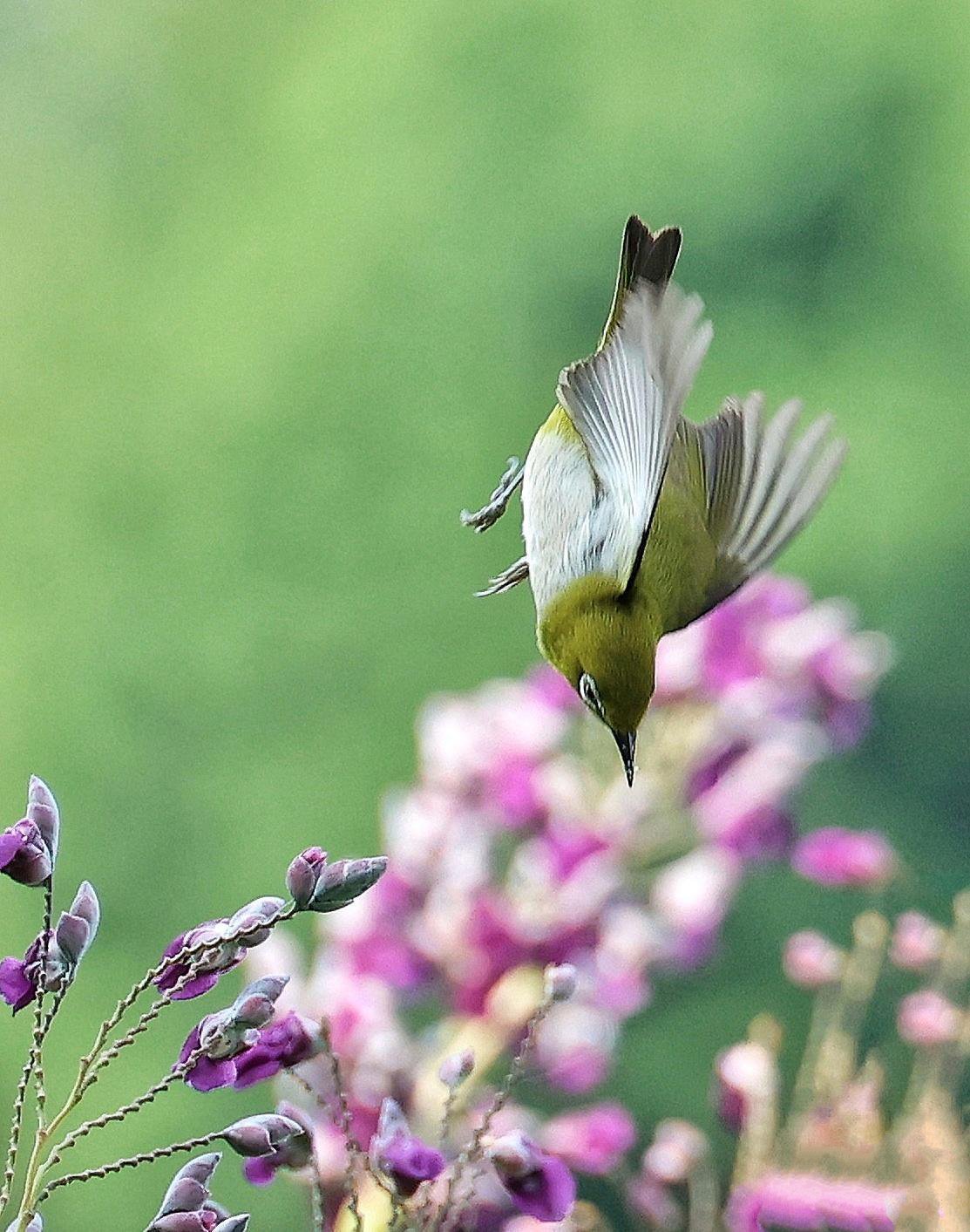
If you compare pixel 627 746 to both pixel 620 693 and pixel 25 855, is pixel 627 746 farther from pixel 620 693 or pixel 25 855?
pixel 25 855

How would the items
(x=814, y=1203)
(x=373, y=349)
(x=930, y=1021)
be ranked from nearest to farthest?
(x=814, y=1203)
(x=930, y=1021)
(x=373, y=349)

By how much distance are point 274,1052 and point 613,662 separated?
0.28 metres

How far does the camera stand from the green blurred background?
75.6 inches

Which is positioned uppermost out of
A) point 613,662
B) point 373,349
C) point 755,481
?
point 373,349

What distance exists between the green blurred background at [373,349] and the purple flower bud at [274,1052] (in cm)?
145

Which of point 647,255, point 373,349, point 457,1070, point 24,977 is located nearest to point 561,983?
point 457,1070

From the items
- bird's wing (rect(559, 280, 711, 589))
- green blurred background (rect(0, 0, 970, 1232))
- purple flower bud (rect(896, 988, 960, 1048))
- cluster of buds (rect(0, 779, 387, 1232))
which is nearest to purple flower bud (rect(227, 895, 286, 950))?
cluster of buds (rect(0, 779, 387, 1232))

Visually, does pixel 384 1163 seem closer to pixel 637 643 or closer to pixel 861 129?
pixel 637 643

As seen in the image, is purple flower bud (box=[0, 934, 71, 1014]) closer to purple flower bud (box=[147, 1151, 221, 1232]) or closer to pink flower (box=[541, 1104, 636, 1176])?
purple flower bud (box=[147, 1151, 221, 1232])

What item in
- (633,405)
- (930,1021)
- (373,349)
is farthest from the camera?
(373,349)

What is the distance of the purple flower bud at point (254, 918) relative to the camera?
1.17 ft

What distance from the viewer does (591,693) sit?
64cm

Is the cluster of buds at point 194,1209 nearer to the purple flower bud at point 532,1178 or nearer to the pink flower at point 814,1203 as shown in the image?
the purple flower bud at point 532,1178

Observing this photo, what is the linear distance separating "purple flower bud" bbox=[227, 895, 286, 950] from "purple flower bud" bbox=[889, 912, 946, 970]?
0.62 m
